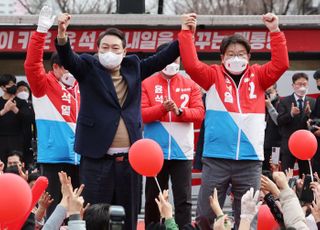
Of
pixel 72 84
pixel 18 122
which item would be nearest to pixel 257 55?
pixel 18 122

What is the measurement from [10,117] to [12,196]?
6744 mm

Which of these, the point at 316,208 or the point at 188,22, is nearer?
the point at 316,208

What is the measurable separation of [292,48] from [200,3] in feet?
91.0

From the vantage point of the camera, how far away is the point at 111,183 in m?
7.53

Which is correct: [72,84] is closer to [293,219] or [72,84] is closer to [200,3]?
[293,219]

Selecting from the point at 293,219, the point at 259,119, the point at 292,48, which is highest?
the point at 292,48

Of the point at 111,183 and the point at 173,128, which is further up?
the point at 173,128

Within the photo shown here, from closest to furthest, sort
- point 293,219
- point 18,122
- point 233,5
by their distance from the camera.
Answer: point 293,219 < point 18,122 < point 233,5

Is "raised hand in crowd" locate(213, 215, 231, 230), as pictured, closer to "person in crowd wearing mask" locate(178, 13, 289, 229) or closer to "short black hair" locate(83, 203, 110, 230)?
"short black hair" locate(83, 203, 110, 230)

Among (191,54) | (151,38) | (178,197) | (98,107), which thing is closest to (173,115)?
(178,197)

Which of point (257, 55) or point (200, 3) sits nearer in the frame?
point (257, 55)

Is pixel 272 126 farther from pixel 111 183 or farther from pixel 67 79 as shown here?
pixel 111 183

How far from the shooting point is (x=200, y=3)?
1596 inches

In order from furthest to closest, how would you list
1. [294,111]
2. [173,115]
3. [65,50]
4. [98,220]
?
[294,111] < [173,115] < [65,50] < [98,220]
